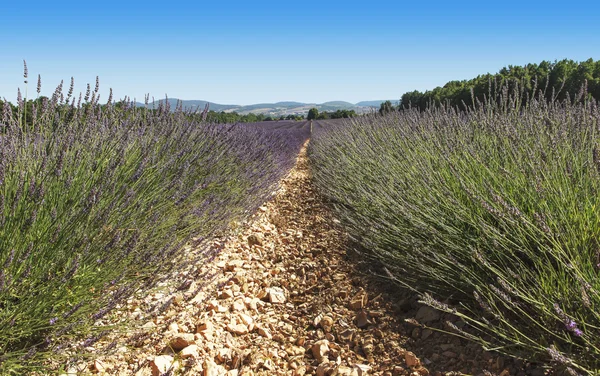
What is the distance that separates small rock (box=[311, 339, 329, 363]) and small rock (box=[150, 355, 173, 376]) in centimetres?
78

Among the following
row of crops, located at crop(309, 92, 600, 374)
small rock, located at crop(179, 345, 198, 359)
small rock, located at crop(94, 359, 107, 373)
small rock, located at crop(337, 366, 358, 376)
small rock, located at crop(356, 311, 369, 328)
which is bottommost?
small rock, located at crop(337, 366, 358, 376)

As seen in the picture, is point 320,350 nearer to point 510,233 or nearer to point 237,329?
point 237,329

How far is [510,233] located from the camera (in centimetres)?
195

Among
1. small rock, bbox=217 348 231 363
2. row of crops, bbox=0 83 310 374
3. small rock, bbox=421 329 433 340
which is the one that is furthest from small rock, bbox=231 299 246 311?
small rock, bbox=421 329 433 340

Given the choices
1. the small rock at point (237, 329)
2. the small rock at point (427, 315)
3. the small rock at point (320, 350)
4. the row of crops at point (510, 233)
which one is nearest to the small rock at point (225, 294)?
the small rock at point (237, 329)

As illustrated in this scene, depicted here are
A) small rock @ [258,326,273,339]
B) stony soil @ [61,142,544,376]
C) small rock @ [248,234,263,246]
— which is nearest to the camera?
stony soil @ [61,142,544,376]

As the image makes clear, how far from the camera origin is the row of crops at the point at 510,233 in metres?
1.57

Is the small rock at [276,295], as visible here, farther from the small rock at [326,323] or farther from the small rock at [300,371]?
the small rock at [300,371]

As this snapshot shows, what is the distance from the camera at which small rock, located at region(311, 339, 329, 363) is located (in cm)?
210

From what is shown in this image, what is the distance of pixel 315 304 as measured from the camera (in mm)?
2668

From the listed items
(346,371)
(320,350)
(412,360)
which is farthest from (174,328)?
(412,360)

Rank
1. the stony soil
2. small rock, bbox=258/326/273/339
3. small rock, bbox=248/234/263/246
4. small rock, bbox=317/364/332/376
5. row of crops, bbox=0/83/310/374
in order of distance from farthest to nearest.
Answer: small rock, bbox=248/234/263/246 < small rock, bbox=258/326/273/339 < small rock, bbox=317/364/332/376 < the stony soil < row of crops, bbox=0/83/310/374

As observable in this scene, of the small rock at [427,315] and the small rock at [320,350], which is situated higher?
the small rock at [427,315]

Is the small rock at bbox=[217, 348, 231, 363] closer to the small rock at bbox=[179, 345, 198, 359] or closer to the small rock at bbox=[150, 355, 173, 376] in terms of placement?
the small rock at bbox=[179, 345, 198, 359]
